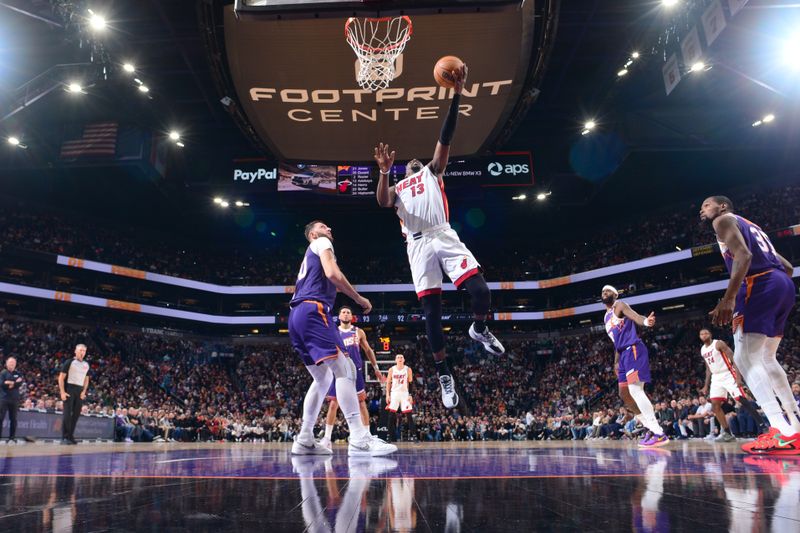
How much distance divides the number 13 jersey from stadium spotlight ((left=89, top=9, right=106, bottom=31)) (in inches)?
542

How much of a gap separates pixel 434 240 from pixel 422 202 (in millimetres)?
414

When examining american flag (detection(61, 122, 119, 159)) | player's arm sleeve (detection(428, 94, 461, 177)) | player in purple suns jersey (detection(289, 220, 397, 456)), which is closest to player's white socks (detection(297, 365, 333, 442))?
player in purple suns jersey (detection(289, 220, 397, 456))

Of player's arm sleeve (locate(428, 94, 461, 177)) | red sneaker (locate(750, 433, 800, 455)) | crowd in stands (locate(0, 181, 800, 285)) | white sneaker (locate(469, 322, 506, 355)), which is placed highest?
crowd in stands (locate(0, 181, 800, 285))

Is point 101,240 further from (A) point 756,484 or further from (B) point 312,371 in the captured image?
(A) point 756,484

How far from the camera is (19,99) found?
57.7 feet

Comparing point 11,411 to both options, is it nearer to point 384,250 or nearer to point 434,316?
point 434,316

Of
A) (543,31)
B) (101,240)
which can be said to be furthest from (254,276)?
(543,31)

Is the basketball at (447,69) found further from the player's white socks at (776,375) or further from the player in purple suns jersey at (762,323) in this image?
the player's white socks at (776,375)

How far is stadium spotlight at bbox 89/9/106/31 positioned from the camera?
14281mm

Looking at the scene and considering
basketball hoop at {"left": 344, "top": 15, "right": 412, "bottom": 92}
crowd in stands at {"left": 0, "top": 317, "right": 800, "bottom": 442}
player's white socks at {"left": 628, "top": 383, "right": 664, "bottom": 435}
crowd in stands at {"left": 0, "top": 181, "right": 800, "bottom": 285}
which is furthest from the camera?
crowd in stands at {"left": 0, "top": 181, "right": 800, "bottom": 285}

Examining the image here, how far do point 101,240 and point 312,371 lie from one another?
30.5 meters

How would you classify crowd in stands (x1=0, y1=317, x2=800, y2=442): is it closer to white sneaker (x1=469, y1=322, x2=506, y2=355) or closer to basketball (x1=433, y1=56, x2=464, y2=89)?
white sneaker (x1=469, y1=322, x2=506, y2=355)

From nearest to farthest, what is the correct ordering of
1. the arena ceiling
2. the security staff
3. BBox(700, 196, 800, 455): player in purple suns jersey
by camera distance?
BBox(700, 196, 800, 455): player in purple suns jersey < the security staff < the arena ceiling

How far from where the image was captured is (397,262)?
35594 mm
